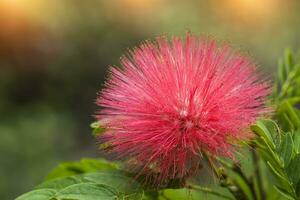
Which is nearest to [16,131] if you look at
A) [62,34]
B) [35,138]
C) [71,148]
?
[35,138]

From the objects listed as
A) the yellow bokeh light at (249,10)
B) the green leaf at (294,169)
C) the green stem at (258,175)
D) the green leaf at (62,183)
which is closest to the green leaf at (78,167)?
the green leaf at (62,183)

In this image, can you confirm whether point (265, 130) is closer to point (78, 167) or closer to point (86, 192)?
point (86, 192)

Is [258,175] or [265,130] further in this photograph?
[258,175]

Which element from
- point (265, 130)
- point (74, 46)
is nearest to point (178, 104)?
point (265, 130)

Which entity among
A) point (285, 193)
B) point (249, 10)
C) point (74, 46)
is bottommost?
point (285, 193)

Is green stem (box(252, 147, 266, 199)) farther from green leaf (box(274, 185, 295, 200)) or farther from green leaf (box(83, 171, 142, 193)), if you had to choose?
green leaf (box(83, 171, 142, 193))

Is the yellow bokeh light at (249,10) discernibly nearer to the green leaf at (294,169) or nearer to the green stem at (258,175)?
the green stem at (258,175)
